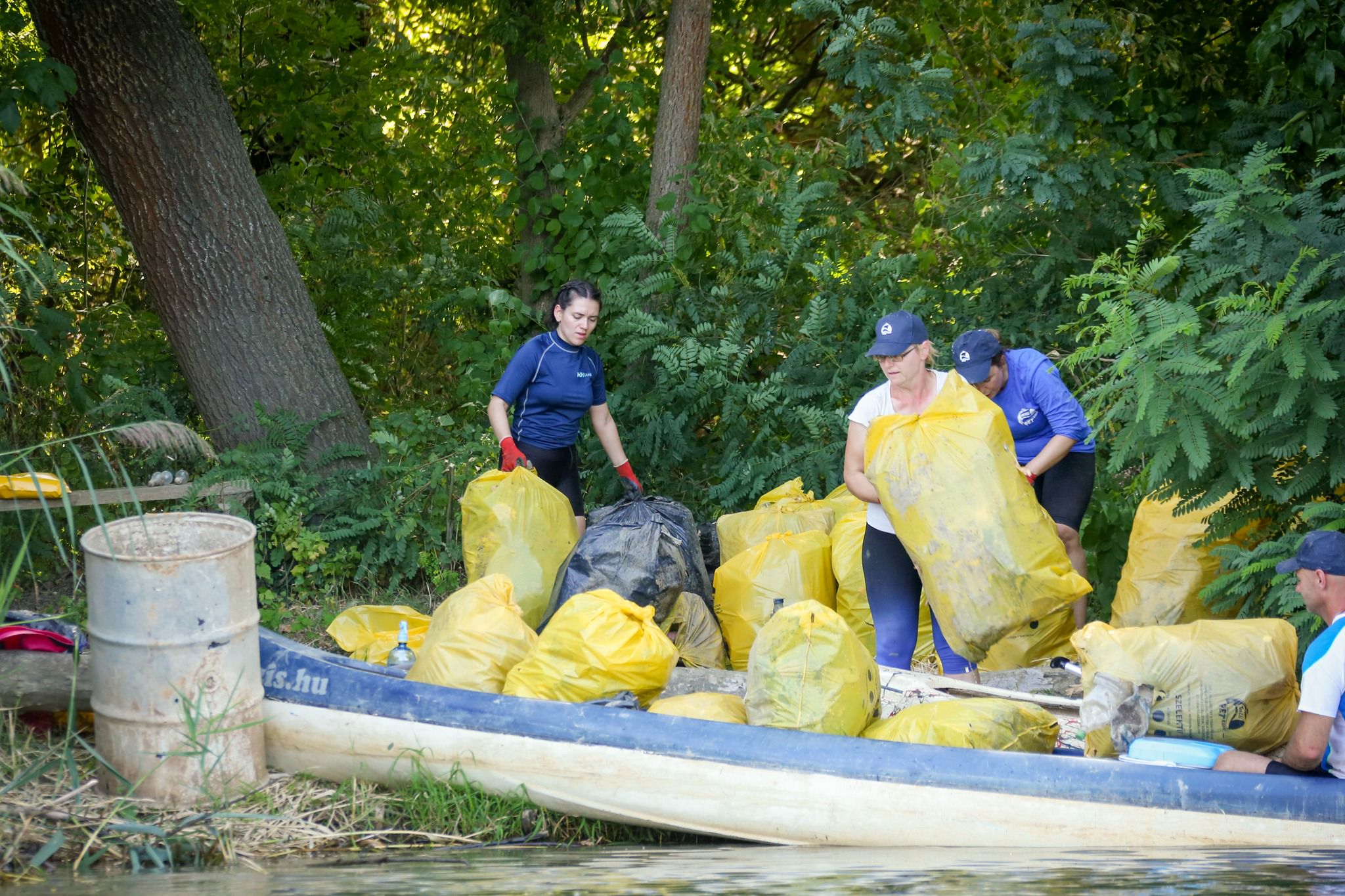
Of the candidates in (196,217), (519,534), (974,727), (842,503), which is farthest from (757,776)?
(196,217)

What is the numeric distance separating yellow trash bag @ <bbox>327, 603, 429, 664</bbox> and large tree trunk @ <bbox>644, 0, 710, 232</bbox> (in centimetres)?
301

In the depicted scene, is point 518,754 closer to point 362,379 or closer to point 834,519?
point 834,519

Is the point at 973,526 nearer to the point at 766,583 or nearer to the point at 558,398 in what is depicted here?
the point at 766,583

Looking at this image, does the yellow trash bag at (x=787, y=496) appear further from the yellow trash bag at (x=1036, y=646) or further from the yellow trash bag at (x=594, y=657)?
the yellow trash bag at (x=594, y=657)

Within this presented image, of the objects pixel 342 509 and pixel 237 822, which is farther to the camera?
pixel 342 509

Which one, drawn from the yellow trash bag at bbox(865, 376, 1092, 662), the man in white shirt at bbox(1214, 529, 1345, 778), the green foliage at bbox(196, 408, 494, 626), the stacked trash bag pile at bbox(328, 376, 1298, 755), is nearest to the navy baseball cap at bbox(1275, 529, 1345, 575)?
the man in white shirt at bbox(1214, 529, 1345, 778)

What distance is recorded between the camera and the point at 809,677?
3012 mm

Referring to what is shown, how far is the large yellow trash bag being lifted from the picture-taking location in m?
4.81

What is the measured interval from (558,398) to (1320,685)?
2.97 m

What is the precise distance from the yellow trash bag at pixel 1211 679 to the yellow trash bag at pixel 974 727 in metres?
0.13

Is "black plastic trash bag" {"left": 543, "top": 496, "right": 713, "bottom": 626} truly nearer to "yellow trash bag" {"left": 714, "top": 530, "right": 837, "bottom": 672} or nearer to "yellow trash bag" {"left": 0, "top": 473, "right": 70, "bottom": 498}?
"yellow trash bag" {"left": 714, "top": 530, "right": 837, "bottom": 672}

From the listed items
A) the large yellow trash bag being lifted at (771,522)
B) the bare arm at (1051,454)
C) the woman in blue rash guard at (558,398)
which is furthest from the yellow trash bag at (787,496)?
the bare arm at (1051,454)

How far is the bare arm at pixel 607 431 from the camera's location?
5078 millimetres

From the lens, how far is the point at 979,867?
2.24 m
